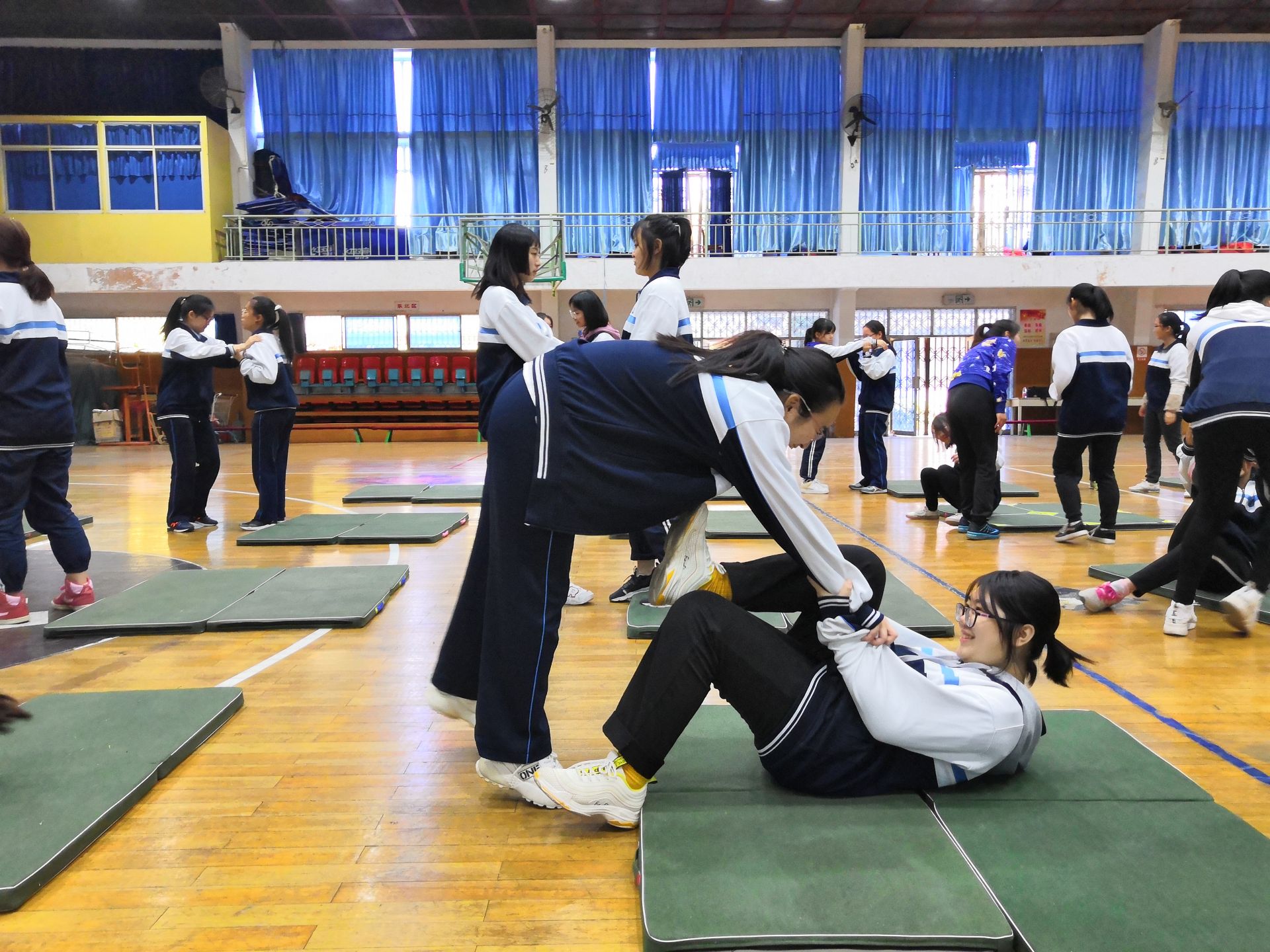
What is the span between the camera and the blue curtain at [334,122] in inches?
597

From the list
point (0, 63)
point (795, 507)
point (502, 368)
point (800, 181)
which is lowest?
point (795, 507)

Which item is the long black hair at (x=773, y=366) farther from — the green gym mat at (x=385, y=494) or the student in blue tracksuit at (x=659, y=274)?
the green gym mat at (x=385, y=494)

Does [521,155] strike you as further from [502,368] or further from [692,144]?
[502,368]

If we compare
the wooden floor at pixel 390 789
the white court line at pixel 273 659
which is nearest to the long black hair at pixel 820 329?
the wooden floor at pixel 390 789

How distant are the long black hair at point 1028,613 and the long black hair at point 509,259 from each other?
2053 mm

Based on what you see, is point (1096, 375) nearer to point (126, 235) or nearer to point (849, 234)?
point (849, 234)

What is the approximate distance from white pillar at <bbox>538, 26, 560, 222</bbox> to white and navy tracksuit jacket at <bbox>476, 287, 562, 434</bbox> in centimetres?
1249

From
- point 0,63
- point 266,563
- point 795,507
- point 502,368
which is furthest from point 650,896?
point 0,63

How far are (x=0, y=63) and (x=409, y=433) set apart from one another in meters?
9.67

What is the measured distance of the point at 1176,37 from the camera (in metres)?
14.5

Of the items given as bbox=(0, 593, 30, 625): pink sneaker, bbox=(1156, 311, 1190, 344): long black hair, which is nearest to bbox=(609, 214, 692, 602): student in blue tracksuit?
bbox=(0, 593, 30, 625): pink sneaker

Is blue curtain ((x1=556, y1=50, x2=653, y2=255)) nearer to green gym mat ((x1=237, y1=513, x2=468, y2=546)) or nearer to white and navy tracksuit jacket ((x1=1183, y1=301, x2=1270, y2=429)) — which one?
green gym mat ((x1=237, y1=513, x2=468, y2=546))

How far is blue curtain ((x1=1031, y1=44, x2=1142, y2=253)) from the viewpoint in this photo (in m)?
15.1

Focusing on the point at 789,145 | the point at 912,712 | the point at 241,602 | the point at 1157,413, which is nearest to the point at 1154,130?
the point at 789,145
